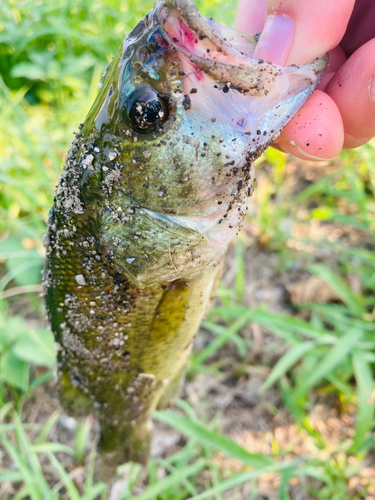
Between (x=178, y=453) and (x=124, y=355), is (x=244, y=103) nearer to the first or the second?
(x=124, y=355)

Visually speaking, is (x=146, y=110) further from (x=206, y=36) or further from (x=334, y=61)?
(x=334, y=61)

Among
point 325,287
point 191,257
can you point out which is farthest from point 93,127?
point 325,287

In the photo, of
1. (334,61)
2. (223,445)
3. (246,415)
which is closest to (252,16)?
(334,61)

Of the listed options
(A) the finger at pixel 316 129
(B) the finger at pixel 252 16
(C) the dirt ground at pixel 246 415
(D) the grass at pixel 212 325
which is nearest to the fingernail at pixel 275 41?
(A) the finger at pixel 316 129

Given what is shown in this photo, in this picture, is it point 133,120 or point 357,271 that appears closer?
point 133,120

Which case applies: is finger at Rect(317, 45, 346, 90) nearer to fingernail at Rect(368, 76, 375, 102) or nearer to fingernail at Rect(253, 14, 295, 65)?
fingernail at Rect(368, 76, 375, 102)

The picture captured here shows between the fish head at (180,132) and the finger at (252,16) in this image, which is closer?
the fish head at (180,132)

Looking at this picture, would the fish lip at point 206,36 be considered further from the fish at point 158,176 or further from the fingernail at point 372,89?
the fingernail at point 372,89

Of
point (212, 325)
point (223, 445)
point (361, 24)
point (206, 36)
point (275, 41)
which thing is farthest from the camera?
point (212, 325)
